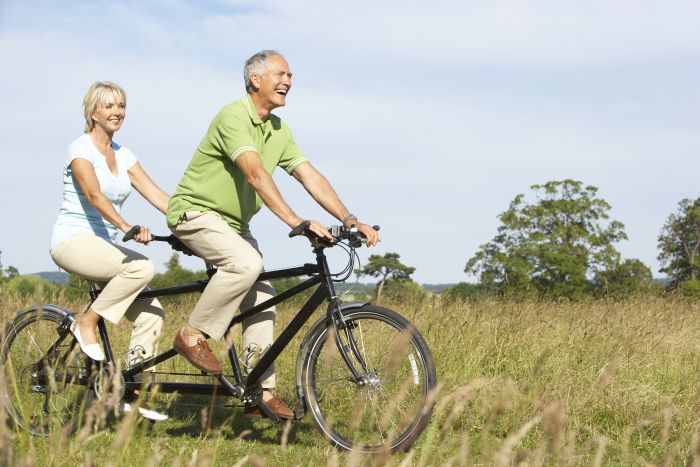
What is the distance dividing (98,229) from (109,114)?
2.37 ft

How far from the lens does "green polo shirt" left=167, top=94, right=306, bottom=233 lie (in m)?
5.17

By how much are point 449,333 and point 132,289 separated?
2788 millimetres

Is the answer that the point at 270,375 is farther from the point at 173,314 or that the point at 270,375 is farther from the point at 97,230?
the point at 173,314

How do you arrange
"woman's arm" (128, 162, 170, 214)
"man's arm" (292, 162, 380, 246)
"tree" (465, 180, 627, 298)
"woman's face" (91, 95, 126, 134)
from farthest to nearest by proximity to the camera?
"tree" (465, 180, 627, 298), "woman's arm" (128, 162, 170, 214), "woman's face" (91, 95, 126, 134), "man's arm" (292, 162, 380, 246)

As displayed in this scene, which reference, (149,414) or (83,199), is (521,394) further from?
(83,199)

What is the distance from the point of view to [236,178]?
5.27m

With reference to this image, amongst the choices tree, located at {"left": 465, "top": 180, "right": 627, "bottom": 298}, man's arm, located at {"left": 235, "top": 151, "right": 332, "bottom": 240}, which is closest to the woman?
man's arm, located at {"left": 235, "top": 151, "right": 332, "bottom": 240}

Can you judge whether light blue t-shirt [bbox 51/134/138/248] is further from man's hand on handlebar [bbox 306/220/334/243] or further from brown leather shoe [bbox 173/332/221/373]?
man's hand on handlebar [bbox 306/220/334/243]

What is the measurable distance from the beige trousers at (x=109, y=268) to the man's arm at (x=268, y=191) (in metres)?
1.13

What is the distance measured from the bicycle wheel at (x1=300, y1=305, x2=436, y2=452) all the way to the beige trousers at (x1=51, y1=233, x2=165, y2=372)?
1.12 meters

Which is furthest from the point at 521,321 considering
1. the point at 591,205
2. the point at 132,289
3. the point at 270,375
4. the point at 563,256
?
the point at 591,205

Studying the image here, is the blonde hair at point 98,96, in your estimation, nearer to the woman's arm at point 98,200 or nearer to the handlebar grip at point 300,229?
the woman's arm at point 98,200

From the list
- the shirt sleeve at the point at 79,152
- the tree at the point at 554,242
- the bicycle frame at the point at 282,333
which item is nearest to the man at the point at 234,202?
the bicycle frame at the point at 282,333

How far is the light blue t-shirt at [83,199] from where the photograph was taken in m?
5.50
